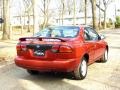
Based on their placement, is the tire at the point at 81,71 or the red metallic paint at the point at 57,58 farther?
the tire at the point at 81,71

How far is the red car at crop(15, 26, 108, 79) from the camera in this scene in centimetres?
788

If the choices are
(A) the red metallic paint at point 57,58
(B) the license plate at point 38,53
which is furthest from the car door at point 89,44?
(B) the license plate at point 38,53

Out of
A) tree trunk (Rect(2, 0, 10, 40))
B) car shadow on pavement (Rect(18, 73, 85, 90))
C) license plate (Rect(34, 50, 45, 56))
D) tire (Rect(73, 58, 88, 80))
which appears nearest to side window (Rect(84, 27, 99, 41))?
tire (Rect(73, 58, 88, 80))

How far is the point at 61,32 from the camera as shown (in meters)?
9.09

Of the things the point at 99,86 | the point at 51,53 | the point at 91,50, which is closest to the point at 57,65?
the point at 51,53

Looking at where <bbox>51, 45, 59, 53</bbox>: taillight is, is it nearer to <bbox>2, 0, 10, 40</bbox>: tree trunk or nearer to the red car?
the red car

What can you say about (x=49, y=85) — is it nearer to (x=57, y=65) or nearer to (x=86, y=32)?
(x=57, y=65)

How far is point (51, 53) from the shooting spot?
7.91m

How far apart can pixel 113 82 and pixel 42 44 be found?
6.79 ft

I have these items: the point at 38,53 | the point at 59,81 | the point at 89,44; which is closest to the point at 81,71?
the point at 59,81

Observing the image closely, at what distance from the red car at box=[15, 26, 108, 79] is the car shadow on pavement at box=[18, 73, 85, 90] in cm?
33

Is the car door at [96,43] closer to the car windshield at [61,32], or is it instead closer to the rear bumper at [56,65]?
the car windshield at [61,32]

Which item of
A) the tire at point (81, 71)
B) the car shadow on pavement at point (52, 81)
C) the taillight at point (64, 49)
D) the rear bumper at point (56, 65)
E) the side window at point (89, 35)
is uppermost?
the side window at point (89, 35)

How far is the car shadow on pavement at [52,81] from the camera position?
7616mm
